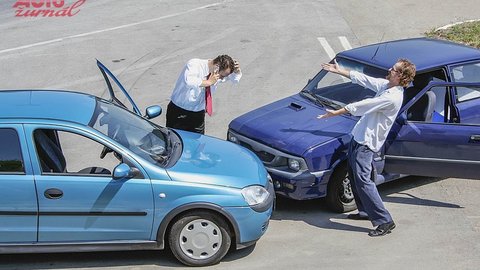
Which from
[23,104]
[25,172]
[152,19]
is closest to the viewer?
[25,172]

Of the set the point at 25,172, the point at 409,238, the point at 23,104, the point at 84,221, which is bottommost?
the point at 409,238

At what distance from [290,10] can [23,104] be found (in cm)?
1285

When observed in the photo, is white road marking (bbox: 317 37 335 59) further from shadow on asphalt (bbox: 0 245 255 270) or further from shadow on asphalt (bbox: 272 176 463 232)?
shadow on asphalt (bbox: 0 245 255 270)

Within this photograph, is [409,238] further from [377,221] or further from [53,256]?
[53,256]

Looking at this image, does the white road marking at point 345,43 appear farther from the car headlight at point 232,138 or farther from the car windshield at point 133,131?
the car windshield at point 133,131

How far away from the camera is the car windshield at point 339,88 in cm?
899

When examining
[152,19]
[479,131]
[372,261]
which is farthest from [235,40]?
[372,261]

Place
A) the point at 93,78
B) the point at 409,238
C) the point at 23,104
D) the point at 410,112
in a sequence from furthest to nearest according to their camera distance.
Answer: the point at 93,78
the point at 410,112
the point at 409,238
the point at 23,104

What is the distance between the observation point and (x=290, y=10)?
1928 cm

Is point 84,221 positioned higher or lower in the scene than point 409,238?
higher

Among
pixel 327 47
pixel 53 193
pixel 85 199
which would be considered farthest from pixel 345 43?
pixel 53 193

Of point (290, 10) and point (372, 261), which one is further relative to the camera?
point (290, 10)

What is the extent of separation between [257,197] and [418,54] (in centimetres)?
331

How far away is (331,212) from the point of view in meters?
8.52
